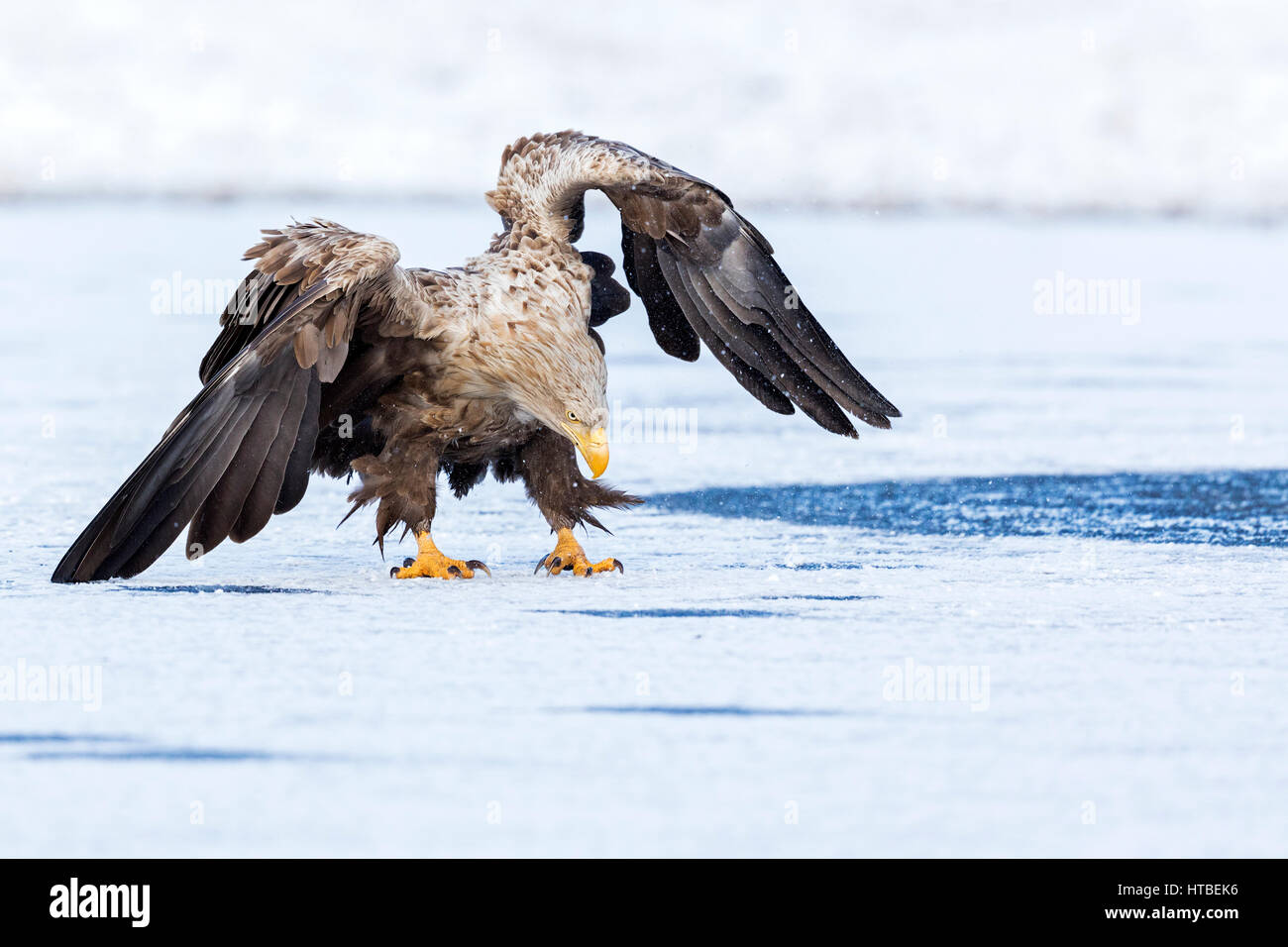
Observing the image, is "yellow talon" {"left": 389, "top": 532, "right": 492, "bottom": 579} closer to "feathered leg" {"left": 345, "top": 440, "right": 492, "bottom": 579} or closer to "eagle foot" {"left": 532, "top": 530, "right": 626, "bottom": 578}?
"feathered leg" {"left": 345, "top": 440, "right": 492, "bottom": 579}

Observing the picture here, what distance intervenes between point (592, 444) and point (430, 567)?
634 mm

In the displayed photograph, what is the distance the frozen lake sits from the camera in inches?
119

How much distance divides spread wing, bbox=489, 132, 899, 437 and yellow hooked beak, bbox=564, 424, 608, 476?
27.3 inches

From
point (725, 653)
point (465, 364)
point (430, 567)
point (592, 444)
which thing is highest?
point (465, 364)

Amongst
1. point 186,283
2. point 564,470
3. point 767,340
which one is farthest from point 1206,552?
point 186,283

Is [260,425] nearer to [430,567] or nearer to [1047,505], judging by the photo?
[430,567]

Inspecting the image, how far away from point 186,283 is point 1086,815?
10794 millimetres

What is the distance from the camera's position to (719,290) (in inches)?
224

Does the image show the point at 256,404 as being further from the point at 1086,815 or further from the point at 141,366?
the point at 141,366

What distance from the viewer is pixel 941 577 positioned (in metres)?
5.16

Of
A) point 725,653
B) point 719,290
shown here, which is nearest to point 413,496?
point 719,290

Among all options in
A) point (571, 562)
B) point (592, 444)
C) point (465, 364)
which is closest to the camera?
point (592, 444)

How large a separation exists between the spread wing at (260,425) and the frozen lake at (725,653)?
16cm

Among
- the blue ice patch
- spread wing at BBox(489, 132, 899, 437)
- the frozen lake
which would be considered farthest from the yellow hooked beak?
the blue ice patch
